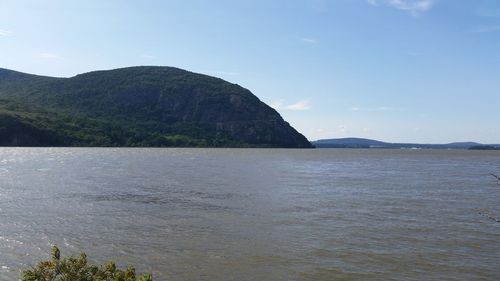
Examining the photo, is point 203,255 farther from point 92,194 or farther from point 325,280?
point 92,194

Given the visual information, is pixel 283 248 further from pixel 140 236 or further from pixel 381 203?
pixel 381 203

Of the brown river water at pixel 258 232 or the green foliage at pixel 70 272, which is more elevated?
the green foliage at pixel 70 272

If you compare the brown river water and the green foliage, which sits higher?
the green foliage

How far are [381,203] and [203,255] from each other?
2920cm

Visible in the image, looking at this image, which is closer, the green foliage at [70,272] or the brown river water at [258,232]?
the green foliage at [70,272]

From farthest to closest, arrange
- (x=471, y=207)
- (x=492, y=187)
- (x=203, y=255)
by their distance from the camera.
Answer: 1. (x=492, y=187)
2. (x=471, y=207)
3. (x=203, y=255)

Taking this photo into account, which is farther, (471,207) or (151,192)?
(151,192)

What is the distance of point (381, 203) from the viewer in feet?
167

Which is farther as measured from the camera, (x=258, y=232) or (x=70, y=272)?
(x=258, y=232)

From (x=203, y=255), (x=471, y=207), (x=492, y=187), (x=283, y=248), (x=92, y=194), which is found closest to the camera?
(x=203, y=255)

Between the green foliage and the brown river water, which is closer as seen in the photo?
the green foliage

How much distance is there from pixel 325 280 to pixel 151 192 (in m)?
37.6

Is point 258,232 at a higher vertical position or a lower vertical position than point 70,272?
lower

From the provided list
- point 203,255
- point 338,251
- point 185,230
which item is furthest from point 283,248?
point 185,230
